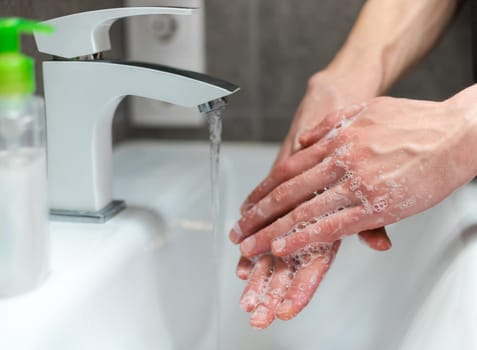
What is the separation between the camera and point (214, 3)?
3.52 feet

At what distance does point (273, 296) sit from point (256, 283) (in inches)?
1.1

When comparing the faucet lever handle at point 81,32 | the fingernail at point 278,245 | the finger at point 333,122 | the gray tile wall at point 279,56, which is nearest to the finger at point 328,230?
the fingernail at point 278,245

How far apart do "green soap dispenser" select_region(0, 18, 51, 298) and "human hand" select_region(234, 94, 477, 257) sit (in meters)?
0.24

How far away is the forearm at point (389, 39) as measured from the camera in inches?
32.1

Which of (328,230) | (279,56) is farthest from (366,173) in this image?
(279,56)

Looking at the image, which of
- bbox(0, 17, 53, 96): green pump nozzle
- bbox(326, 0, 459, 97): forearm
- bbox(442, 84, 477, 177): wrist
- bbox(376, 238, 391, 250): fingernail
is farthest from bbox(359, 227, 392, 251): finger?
bbox(0, 17, 53, 96): green pump nozzle

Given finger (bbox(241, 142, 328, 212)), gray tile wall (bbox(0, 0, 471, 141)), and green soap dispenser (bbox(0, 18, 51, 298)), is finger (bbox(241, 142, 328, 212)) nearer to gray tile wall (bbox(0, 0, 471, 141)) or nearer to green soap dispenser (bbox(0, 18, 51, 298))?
green soap dispenser (bbox(0, 18, 51, 298))

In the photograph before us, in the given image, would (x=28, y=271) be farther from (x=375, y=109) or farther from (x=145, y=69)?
(x=375, y=109)

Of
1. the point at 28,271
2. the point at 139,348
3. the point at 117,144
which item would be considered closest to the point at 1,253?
the point at 28,271

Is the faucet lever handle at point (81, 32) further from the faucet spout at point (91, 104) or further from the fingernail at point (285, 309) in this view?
the fingernail at point (285, 309)

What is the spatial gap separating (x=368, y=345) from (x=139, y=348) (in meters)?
0.25

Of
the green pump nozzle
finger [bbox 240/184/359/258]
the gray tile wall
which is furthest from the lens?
the gray tile wall

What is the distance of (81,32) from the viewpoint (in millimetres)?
607

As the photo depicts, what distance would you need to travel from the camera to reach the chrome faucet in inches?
24.0
